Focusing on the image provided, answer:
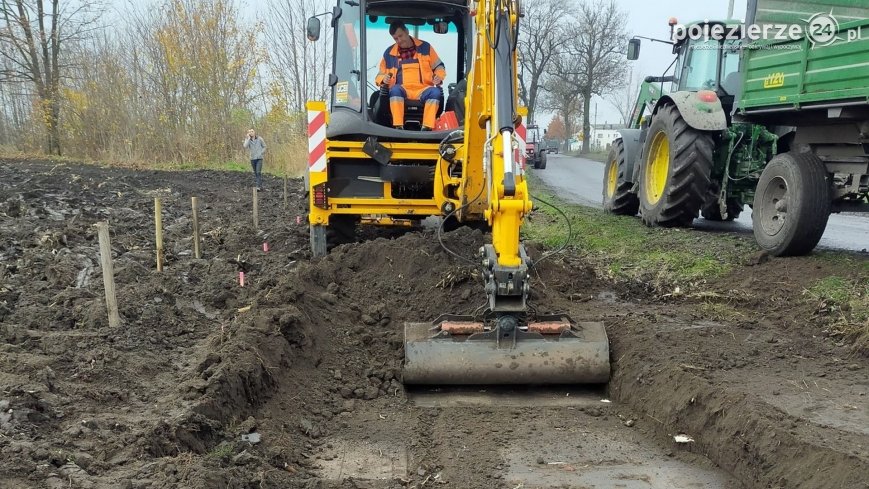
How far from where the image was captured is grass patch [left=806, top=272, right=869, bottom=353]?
4.61 metres

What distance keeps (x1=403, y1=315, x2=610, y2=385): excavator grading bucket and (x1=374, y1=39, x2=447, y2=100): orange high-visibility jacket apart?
3477mm

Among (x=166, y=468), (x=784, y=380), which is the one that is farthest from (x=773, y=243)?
(x=166, y=468)

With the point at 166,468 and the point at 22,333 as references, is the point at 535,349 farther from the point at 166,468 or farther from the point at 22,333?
the point at 22,333

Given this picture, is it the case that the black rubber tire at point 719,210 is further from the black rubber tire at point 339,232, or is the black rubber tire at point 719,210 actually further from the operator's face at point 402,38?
the black rubber tire at point 339,232

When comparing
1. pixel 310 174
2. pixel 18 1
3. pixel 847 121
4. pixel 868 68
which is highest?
pixel 18 1

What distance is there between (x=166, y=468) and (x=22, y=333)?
2.41m

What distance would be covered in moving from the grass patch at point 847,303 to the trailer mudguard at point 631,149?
15.4ft

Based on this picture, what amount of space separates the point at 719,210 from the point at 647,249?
2554 millimetres

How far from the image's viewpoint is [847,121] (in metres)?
5.94

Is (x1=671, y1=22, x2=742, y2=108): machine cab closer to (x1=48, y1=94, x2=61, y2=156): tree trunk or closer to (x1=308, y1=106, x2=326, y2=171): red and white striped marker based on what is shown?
(x1=308, y1=106, x2=326, y2=171): red and white striped marker

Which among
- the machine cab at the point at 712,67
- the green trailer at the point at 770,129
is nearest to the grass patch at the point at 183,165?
the machine cab at the point at 712,67

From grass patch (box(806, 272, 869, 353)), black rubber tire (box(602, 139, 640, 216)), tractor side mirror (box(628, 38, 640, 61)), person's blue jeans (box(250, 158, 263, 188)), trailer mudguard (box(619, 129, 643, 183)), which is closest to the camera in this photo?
grass patch (box(806, 272, 869, 353))

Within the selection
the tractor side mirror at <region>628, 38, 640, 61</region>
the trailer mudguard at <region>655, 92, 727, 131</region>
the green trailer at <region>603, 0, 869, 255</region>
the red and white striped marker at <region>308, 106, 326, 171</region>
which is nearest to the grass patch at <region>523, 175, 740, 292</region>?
the green trailer at <region>603, 0, 869, 255</region>

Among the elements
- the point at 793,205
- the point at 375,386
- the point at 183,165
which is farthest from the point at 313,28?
the point at 183,165
